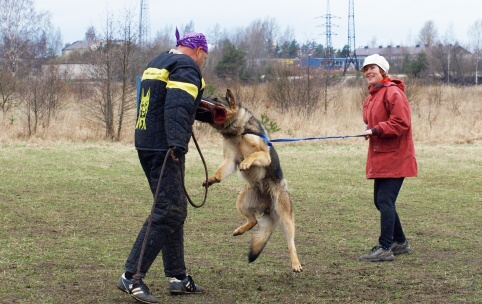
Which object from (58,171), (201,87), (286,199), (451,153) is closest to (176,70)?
(201,87)

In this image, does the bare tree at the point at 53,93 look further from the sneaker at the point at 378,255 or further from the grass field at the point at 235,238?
the sneaker at the point at 378,255

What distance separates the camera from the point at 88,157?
13.4 m

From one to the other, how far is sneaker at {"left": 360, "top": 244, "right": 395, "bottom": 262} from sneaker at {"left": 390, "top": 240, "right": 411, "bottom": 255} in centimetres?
23

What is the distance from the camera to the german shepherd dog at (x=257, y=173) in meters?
5.59

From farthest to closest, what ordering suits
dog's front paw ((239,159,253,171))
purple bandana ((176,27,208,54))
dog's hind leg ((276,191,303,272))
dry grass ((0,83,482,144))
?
A: dry grass ((0,83,482,144)), dog's hind leg ((276,191,303,272)), dog's front paw ((239,159,253,171)), purple bandana ((176,27,208,54))

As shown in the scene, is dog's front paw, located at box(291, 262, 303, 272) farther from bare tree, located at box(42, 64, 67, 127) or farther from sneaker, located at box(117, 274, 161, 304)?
bare tree, located at box(42, 64, 67, 127)

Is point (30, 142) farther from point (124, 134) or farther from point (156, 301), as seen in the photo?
point (156, 301)

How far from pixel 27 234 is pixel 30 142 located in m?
9.47

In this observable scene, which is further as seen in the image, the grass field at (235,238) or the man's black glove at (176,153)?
the grass field at (235,238)

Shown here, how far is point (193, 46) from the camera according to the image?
15.5ft

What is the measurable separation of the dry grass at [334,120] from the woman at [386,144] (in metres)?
11.1

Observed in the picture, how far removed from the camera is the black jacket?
14.6ft

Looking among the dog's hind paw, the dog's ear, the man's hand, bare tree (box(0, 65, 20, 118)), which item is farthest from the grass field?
bare tree (box(0, 65, 20, 118))

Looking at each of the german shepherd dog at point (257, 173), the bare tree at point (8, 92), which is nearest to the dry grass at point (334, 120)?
the bare tree at point (8, 92)
